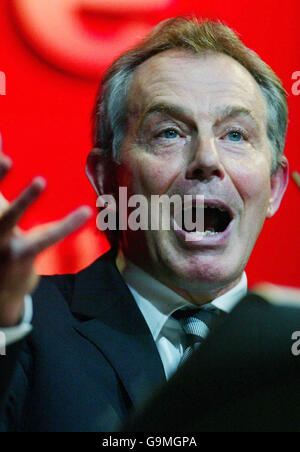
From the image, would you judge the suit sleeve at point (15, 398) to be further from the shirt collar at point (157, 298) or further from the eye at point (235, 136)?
the eye at point (235, 136)

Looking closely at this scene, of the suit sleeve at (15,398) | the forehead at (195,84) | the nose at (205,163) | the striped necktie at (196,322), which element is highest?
the forehead at (195,84)

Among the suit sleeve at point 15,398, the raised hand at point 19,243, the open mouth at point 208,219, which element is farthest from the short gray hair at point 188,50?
the raised hand at point 19,243

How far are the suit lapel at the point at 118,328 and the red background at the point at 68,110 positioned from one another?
11.6 inches

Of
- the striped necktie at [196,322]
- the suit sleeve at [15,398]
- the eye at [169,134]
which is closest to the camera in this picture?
the suit sleeve at [15,398]

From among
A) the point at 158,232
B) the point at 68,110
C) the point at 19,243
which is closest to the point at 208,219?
the point at 158,232

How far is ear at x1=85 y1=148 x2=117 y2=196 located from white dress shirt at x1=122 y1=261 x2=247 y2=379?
154mm

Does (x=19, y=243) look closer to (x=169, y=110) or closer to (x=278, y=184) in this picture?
(x=169, y=110)

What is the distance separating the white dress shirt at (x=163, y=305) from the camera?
1104mm

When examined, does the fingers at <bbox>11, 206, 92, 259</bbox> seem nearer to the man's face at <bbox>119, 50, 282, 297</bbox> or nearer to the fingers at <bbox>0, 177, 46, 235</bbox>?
the fingers at <bbox>0, 177, 46, 235</bbox>

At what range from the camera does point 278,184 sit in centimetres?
132

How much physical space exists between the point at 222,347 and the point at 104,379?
619 millimetres

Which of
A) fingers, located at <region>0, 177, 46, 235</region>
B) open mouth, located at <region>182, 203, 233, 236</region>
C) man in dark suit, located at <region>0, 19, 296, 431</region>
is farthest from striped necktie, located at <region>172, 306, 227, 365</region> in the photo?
fingers, located at <region>0, 177, 46, 235</region>

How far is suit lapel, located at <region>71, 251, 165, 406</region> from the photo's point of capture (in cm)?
102

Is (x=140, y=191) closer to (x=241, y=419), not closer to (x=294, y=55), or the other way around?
(x=294, y=55)
